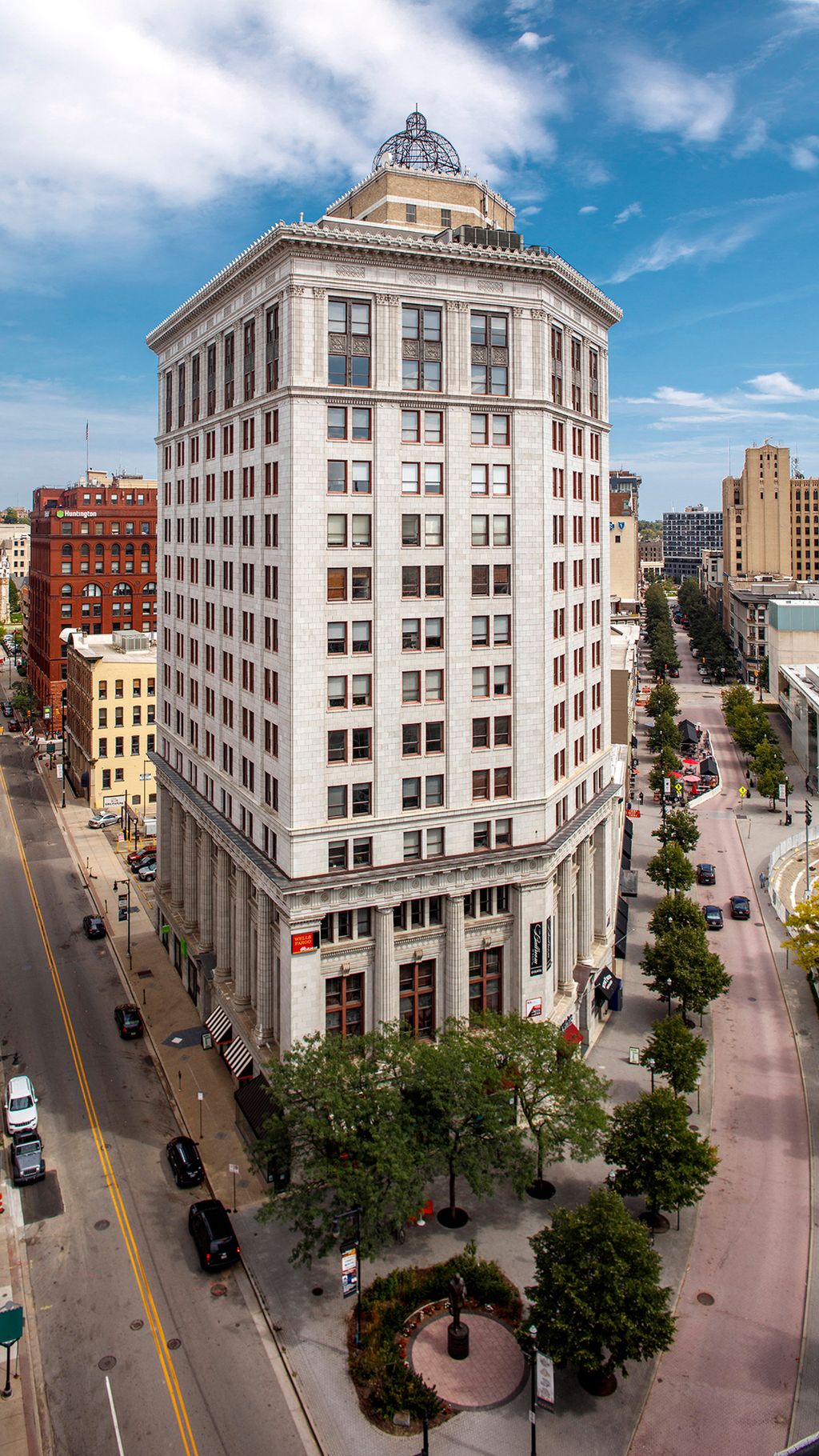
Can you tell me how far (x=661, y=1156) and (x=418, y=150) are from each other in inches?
2144

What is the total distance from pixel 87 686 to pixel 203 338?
60.8 meters

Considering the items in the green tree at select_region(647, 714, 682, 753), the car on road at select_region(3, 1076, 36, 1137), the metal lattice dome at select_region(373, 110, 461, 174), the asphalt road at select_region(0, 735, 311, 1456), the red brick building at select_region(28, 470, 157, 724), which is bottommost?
the asphalt road at select_region(0, 735, 311, 1456)

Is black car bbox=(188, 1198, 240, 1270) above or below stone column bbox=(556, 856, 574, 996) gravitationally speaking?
below

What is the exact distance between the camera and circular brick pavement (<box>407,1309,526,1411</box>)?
34.5m

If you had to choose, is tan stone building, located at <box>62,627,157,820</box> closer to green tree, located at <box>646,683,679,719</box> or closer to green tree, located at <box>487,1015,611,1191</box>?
green tree, located at <box>487,1015,611,1191</box>

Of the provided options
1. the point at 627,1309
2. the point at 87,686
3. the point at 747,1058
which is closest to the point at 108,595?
the point at 87,686

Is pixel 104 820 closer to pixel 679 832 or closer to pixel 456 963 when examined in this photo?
pixel 679 832

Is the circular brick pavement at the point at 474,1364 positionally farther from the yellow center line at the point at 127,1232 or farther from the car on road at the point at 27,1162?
the car on road at the point at 27,1162

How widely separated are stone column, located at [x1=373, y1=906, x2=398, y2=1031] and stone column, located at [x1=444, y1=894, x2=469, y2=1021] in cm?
311

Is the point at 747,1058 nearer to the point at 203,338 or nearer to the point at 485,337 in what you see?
the point at 485,337

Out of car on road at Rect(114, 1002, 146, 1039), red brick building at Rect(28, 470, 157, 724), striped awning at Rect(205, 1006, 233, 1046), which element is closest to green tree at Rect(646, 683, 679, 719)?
red brick building at Rect(28, 470, 157, 724)

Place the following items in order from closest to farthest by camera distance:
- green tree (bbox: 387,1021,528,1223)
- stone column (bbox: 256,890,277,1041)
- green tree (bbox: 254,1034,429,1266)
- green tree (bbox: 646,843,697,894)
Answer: green tree (bbox: 254,1034,429,1266) → green tree (bbox: 387,1021,528,1223) → stone column (bbox: 256,890,277,1041) → green tree (bbox: 646,843,697,894)

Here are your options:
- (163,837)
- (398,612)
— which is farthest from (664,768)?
(398,612)

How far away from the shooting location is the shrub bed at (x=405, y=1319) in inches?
1312
